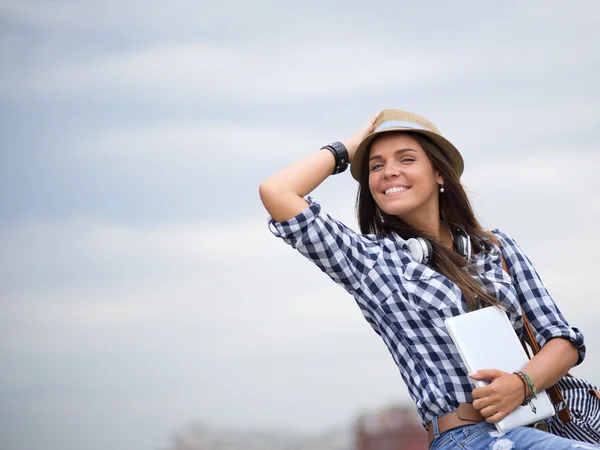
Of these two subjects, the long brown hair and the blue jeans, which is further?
the long brown hair

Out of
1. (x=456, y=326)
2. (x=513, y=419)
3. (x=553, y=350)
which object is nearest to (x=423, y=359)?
(x=456, y=326)

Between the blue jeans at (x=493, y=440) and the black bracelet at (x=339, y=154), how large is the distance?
1041 millimetres

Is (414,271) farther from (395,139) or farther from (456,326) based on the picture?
(395,139)

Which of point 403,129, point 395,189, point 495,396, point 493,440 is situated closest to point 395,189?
point 395,189

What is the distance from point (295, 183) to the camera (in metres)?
2.68

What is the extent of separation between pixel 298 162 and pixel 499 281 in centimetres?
89

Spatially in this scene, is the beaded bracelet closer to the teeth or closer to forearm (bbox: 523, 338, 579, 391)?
forearm (bbox: 523, 338, 579, 391)

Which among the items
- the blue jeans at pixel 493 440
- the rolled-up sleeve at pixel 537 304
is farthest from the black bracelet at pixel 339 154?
the blue jeans at pixel 493 440

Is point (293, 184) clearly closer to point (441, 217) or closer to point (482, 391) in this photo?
point (441, 217)

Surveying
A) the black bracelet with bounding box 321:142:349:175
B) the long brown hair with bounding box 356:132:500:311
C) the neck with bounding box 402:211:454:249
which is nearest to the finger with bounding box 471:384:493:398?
the long brown hair with bounding box 356:132:500:311

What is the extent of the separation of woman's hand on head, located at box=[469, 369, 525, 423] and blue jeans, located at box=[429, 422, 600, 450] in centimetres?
6

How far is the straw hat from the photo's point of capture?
114 inches

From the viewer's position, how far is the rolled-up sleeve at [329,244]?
2574 millimetres

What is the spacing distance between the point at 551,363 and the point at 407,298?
59 centimetres
